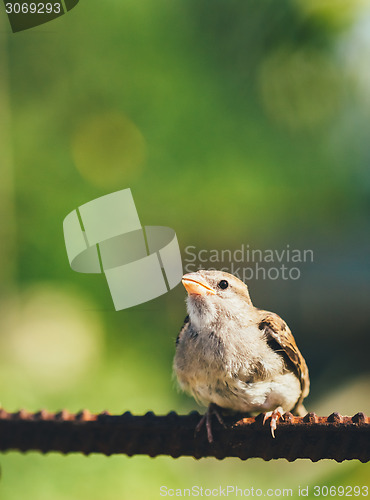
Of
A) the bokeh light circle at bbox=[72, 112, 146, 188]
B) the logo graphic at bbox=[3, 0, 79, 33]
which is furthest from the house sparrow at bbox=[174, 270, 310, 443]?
the logo graphic at bbox=[3, 0, 79, 33]

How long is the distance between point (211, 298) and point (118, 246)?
1.72 feet

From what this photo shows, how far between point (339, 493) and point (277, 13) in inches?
62.2

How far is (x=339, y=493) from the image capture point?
1.53 metres

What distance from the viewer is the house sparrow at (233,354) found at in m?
1.33

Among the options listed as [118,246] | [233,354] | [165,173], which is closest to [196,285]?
[233,354]

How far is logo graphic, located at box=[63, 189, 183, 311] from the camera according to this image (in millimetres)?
1772

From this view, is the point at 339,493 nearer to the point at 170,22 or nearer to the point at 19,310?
the point at 19,310

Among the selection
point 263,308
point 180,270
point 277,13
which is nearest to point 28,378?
point 180,270

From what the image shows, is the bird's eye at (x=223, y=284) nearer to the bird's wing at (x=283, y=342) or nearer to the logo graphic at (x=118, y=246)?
the bird's wing at (x=283, y=342)

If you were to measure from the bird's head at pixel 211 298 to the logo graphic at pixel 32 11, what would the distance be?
106 cm

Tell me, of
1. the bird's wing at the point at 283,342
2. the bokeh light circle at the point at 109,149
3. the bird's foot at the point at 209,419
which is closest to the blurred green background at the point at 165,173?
the bokeh light circle at the point at 109,149

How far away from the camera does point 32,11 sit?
1.79 m

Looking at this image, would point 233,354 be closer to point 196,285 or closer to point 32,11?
point 196,285

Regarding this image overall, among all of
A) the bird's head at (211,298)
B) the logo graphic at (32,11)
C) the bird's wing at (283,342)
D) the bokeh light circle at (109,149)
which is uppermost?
the logo graphic at (32,11)
